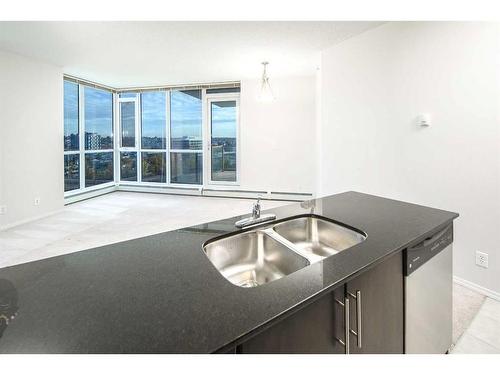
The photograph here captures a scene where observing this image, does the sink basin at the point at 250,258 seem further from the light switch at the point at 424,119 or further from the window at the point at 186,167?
the window at the point at 186,167

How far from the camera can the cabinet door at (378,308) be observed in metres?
1.00

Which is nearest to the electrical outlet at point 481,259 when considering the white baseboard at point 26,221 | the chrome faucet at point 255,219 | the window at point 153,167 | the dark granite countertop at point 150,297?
the dark granite countertop at point 150,297

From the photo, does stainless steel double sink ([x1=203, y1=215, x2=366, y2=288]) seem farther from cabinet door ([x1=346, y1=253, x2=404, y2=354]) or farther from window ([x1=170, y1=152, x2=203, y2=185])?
window ([x1=170, y1=152, x2=203, y2=185])

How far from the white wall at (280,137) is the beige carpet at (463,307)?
370cm

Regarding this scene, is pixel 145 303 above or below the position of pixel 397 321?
above

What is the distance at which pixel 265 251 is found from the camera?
1.42m

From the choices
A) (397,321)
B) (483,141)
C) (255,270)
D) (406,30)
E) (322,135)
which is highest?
(406,30)

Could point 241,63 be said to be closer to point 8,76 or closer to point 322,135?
point 322,135

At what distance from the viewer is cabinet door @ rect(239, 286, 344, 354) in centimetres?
74

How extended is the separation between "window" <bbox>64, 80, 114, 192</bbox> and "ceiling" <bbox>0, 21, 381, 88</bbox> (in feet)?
2.12

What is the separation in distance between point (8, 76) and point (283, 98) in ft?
14.9
